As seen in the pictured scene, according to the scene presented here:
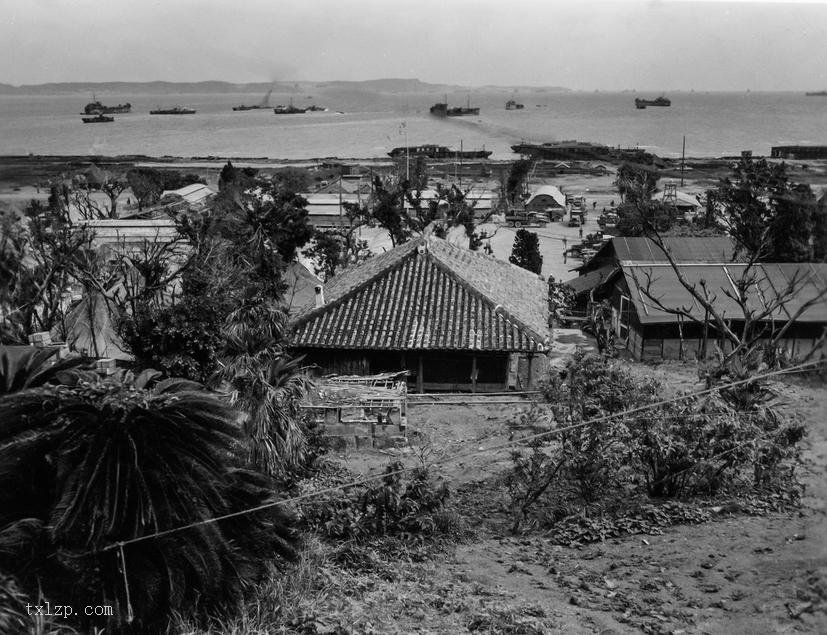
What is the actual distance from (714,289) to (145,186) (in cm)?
4443

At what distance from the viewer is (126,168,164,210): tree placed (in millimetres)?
55656

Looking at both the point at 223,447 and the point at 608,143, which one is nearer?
the point at 223,447

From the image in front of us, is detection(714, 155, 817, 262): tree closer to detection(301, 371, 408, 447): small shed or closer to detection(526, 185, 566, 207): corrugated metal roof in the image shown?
detection(301, 371, 408, 447): small shed

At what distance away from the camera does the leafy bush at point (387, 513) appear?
1005cm

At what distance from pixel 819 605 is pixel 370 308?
43.7 ft

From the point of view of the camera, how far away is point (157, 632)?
22.5 ft

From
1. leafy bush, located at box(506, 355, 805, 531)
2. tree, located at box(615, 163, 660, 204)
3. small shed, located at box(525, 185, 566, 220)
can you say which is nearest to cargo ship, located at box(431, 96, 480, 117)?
small shed, located at box(525, 185, 566, 220)

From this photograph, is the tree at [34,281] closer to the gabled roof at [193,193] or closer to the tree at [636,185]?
the tree at [636,185]

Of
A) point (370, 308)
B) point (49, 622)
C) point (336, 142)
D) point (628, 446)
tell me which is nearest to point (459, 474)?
point (628, 446)

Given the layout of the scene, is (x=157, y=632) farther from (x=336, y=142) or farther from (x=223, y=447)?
(x=336, y=142)

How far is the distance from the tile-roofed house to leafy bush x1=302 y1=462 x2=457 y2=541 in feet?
19.6

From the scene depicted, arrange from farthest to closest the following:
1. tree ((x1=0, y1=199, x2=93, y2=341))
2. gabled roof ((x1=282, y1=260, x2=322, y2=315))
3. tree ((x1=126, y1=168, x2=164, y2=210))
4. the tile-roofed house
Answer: tree ((x1=126, y1=168, x2=164, y2=210)) < gabled roof ((x1=282, y1=260, x2=322, y2=315)) < tree ((x1=0, y1=199, x2=93, y2=341)) < the tile-roofed house

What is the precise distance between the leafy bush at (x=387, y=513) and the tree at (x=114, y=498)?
9.44ft

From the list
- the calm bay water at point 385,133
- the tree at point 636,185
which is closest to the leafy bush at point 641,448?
the tree at point 636,185
